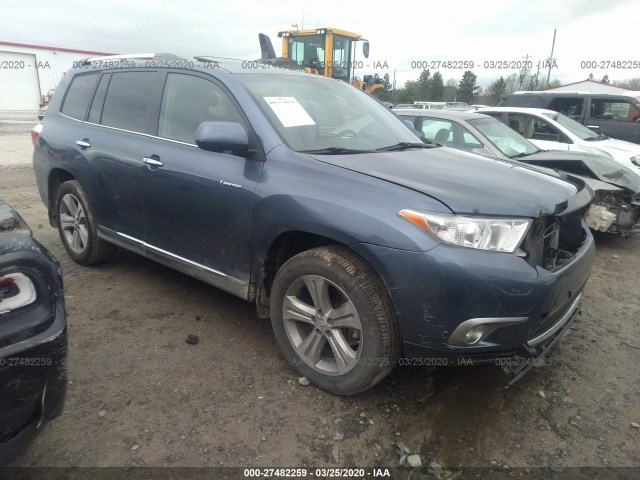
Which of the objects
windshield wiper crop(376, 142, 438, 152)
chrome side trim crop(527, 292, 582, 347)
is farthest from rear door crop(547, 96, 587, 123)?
chrome side trim crop(527, 292, 582, 347)

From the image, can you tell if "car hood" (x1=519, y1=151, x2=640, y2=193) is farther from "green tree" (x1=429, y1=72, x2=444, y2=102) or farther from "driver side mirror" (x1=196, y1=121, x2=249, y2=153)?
"green tree" (x1=429, y1=72, x2=444, y2=102)

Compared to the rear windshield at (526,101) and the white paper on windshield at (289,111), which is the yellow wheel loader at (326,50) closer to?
the rear windshield at (526,101)

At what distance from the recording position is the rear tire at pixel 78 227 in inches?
159

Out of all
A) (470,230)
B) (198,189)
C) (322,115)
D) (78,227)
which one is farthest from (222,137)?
(78,227)

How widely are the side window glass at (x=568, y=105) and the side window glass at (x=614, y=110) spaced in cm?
28

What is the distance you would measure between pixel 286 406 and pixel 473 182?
1578mm

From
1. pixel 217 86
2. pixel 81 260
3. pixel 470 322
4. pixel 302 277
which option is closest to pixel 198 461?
pixel 302 277

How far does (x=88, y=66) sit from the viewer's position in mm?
4312

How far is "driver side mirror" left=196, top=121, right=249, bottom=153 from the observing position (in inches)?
105

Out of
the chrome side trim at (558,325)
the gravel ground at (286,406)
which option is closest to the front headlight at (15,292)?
the gravel ground at (286,406)

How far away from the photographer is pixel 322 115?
3176mm

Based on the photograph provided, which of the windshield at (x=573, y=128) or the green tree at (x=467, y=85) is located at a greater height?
the green tree at (x=467, y=85)

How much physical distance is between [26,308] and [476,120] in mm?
5832

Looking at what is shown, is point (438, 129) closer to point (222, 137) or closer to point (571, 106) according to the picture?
point (222, 137)
